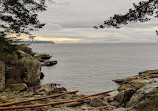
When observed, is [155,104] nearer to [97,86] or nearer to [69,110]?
[69,110]

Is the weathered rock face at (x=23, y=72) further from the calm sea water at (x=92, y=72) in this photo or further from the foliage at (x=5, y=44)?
the foliage at (x=5, y=44)

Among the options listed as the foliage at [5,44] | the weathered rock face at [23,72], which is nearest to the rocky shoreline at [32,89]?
the weathered rock face at [23,72]

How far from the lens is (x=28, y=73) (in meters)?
18.7

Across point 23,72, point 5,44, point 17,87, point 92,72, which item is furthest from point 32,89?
point 92,72

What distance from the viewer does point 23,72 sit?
18.3 metres

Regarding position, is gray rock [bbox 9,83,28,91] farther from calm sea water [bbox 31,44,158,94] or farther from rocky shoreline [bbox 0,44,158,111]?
calm sea water [bbox 31,44,158,94]

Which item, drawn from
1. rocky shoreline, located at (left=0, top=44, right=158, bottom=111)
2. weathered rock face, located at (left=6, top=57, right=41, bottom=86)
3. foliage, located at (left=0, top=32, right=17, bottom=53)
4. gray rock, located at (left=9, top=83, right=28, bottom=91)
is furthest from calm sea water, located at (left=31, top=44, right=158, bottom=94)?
foliage, located at (left=0, top=32, right=17, bottom=53)

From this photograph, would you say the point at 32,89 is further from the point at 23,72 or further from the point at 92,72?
the point at 92,72

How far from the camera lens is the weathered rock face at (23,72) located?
17.2 metres

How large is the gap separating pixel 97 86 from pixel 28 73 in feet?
33.5

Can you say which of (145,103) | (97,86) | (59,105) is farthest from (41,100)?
(97,86)

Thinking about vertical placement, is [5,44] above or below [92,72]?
above

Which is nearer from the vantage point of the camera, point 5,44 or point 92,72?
point 5,44

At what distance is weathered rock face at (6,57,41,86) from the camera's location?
17203mm
